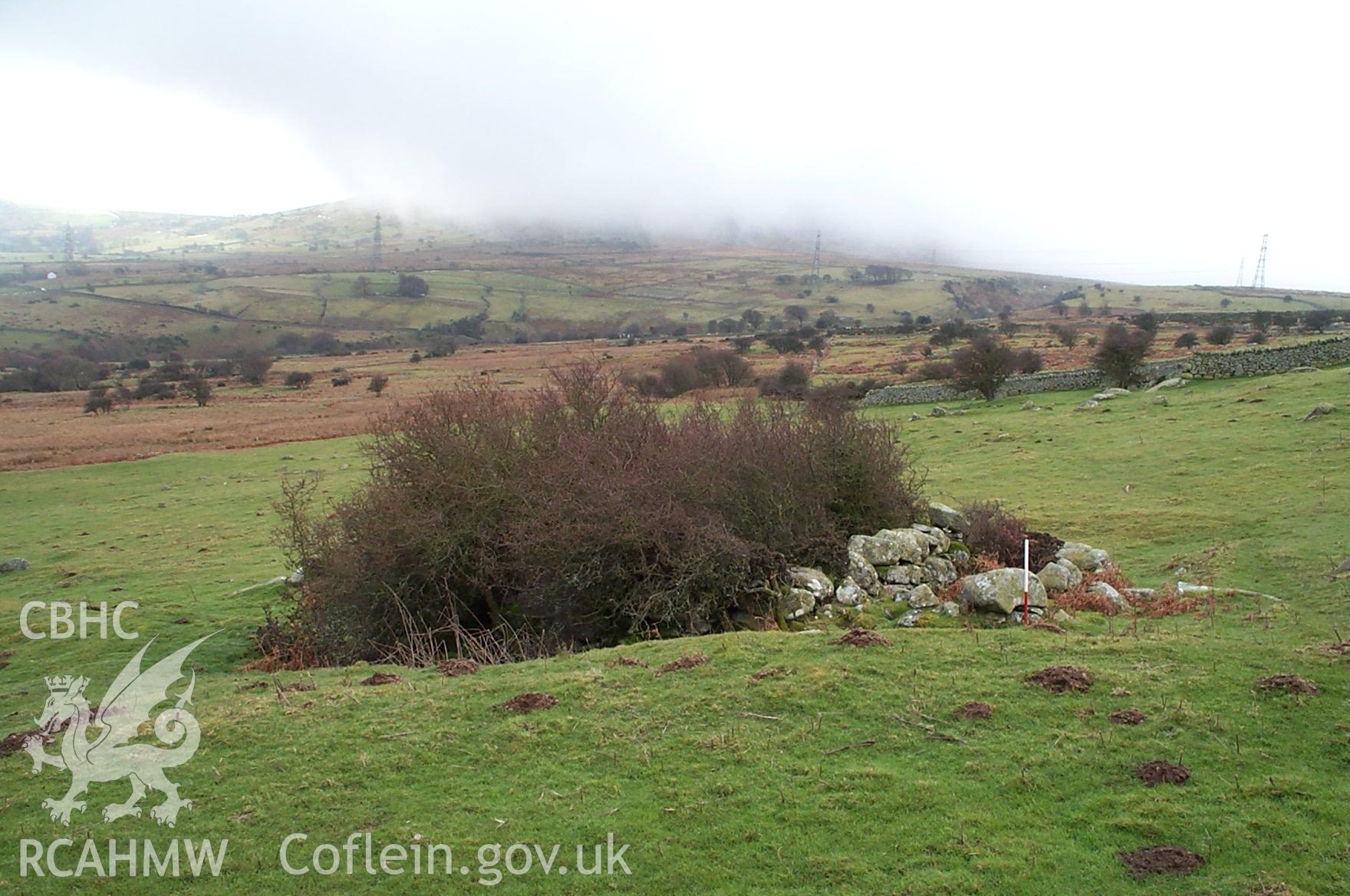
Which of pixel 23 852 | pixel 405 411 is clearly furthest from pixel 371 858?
pixel 405 411

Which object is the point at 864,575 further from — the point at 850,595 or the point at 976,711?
the point at 976,711

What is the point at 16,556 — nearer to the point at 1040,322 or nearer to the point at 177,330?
the point at 1040,322

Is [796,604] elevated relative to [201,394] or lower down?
elevated

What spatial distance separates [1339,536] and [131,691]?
2283 centimetres

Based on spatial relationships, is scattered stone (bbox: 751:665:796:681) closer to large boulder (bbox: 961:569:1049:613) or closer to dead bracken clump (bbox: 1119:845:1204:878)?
dead bracken clump (bbox: 1119:845:1204:878)

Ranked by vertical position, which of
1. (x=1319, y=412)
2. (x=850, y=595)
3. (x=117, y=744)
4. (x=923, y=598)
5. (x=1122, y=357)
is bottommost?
(x=117, y=744)

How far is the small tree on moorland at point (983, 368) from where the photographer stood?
4903cm

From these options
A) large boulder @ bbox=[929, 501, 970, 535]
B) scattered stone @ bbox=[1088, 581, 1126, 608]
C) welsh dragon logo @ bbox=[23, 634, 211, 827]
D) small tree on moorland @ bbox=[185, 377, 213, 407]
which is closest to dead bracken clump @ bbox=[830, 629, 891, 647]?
scattered stone @ bbox=[1088, 581, 1126, 608]

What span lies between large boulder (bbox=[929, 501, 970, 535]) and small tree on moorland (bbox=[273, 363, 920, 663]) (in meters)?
1.12

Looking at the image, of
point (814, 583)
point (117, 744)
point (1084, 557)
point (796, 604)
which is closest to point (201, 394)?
point (117, 744)

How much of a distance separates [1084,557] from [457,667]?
12.9 meters

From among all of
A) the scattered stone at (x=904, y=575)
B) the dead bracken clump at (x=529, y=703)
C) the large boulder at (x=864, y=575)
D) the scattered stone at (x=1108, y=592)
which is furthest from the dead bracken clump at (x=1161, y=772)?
the scattered stone at (x=904, y=575)

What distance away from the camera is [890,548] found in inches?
670

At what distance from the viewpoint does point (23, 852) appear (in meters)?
7.91
